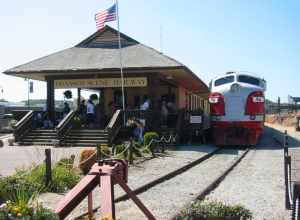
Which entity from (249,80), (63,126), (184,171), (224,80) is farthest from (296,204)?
(224,80)

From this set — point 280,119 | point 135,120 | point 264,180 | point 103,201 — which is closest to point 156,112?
point 135,120

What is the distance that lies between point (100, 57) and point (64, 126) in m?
4.61

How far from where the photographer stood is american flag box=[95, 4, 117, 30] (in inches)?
981

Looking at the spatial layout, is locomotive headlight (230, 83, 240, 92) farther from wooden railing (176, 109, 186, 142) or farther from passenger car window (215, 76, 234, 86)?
wooden railing (176, 109, 186, 142)

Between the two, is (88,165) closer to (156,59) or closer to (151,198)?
(151,198)

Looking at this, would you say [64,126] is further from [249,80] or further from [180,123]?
[249,80]

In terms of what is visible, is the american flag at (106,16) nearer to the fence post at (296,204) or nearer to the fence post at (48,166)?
the fence post at (48,166)

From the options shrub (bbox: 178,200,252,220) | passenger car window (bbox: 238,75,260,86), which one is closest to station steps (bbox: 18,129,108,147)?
passenger car window (bbox: 238,75,260,86)

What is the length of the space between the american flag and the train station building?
74.0 inches

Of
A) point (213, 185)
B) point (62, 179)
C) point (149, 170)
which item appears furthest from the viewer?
point (149, 170)

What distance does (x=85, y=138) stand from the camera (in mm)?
23438

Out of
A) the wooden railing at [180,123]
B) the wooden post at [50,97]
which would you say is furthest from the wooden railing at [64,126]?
the wooden railing at [180,123]

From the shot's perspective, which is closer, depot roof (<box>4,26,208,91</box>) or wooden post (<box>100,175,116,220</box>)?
wooden post (<box>100,175,116,220</box>)

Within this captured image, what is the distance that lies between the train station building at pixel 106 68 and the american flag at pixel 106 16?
74.0 inches
